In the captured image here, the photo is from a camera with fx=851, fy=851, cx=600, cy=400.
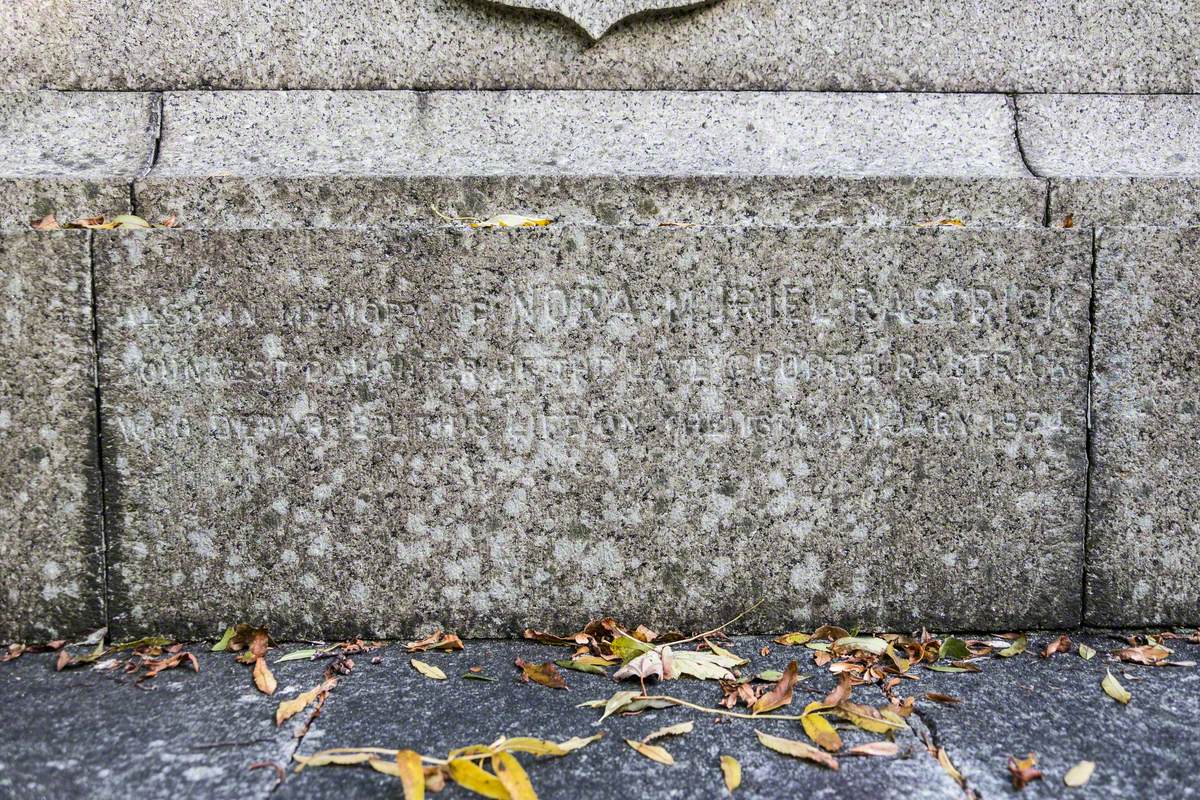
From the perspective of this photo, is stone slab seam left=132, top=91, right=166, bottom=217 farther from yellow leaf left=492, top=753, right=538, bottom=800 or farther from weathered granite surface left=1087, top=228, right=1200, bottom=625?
weathered granite surface left=1087, top=228, right=1200, bottom=625

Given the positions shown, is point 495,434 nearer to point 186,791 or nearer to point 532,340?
point 532,340

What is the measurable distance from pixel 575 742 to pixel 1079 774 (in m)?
0.89

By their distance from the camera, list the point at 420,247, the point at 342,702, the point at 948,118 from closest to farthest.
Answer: the point at 342,702
the point at 420,247
the point at 948,118

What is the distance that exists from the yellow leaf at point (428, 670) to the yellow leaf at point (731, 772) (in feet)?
2.24

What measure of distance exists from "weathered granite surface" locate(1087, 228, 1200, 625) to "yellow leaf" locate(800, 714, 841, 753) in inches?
36.9

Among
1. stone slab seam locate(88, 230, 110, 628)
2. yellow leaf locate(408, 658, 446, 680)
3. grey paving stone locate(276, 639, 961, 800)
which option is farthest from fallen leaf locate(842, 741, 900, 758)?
stone slab seam locate(88, 230, 110, 628)

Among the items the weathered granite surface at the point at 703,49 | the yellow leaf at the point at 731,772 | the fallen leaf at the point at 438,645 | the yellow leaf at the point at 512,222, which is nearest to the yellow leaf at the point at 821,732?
the yellow leaf at the point at 731,772

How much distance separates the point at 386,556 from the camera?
2.08 m

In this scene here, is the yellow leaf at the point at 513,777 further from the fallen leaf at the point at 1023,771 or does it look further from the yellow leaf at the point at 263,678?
the fallen leaf at the point at 1023,771

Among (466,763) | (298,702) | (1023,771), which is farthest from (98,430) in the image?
(1023,771)

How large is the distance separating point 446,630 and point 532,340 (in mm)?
750

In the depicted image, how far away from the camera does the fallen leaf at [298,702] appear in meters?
1.70

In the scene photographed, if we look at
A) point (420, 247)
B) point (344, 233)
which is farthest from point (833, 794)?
point (344, 233)

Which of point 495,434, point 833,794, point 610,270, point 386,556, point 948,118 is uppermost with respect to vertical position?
point 948,118
